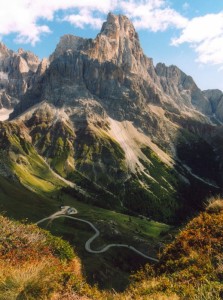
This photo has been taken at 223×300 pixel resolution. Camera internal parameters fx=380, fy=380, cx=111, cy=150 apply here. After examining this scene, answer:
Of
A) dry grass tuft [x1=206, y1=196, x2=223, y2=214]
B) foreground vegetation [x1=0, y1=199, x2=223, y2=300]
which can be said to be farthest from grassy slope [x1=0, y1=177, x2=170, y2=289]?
foreground vegetation [x1=0, y1=199, x2=223, y2=300]

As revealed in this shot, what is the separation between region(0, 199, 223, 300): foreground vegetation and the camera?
14625 millimetres

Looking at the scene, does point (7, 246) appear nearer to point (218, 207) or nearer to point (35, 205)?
point (218, 207)

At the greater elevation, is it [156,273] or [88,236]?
[156,273]

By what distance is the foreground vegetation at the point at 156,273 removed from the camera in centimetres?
1462

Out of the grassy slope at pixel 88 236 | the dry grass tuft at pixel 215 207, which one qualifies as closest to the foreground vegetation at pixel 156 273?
the dry grass tuft at pixel 215 207

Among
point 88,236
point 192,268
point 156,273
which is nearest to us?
point 192,268

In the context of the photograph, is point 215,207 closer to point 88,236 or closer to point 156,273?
point 156,273

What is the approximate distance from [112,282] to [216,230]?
70.5 meters

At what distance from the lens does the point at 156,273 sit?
65.5 ft

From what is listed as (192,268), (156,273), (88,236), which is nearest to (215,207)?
(156,273)

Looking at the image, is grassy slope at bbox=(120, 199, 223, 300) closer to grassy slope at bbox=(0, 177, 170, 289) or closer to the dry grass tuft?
the dry grass tuft

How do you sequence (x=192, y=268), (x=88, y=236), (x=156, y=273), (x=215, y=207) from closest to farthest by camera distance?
(x=192, y=268), (x=156, y=273), (x=215, y=207), (x=88, y=236)

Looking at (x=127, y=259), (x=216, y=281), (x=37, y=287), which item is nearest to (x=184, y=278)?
(x=216, y=281)

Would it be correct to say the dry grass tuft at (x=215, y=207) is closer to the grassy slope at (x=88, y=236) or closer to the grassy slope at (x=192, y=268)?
the grassy slope at (x=192, y=268)
